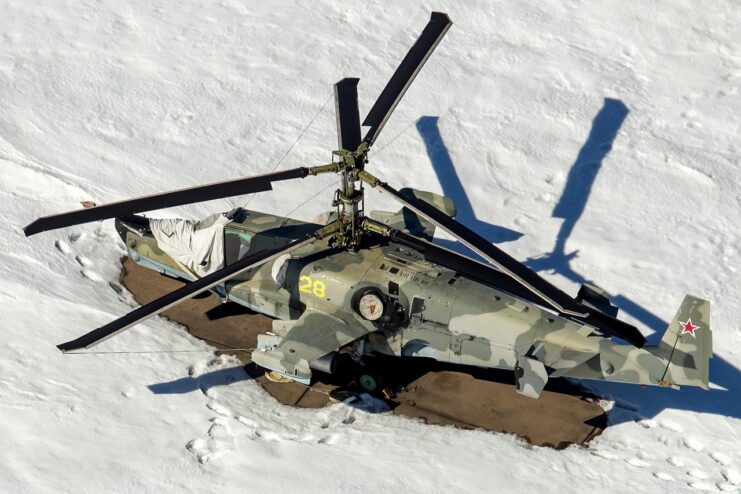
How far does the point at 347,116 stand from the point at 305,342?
5350 millimetres

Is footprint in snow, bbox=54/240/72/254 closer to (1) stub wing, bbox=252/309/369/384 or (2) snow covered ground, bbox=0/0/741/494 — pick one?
(2) snow covered ground, bbox=0/0/741/494

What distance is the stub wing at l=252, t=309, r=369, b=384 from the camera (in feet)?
67.8

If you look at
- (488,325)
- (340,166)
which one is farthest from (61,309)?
(488,325)

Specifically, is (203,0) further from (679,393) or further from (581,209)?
(679,393)

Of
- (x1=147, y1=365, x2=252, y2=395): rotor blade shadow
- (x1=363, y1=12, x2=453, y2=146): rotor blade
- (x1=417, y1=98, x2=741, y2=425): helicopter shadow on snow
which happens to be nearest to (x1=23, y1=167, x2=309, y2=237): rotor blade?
(x1=363, y1=12, x2=453, y2=146): rotor blade

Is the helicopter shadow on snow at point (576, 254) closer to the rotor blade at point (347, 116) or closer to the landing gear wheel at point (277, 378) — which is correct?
the rotor blade at point (347, 116)

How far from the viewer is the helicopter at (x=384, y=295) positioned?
1955 cm

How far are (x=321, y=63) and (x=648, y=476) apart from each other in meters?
18.0

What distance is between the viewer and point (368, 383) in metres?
22.6

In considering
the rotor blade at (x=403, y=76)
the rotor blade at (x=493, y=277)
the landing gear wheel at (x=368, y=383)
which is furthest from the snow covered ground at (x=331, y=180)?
the rotor blade at (x=403, y=76)

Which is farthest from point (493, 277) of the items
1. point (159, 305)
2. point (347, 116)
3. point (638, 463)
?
point (159, 305)

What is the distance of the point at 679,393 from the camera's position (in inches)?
913

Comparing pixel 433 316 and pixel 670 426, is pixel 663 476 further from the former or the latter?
pixel 433 316

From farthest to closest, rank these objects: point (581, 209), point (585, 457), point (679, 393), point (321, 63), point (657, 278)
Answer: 1. point (321, 63)
2. point (581, 209)
3. point (657, 278)
4. point (679, 393)
5. point (585, 457)
